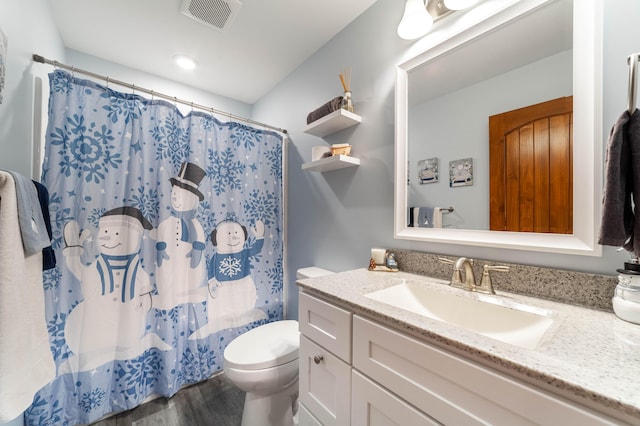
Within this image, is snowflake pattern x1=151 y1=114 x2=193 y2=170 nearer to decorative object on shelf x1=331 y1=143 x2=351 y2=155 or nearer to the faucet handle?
decorative object on shelf x1=331 y1=143 x2=351 y2=155

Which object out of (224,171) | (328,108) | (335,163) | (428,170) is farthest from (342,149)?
(224,171)

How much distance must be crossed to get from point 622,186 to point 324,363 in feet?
3.42

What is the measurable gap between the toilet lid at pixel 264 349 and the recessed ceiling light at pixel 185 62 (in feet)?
6.92

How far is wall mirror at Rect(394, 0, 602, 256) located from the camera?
76cm

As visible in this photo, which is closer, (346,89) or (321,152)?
(346,89)

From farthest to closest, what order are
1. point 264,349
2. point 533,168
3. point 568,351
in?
1. point 264,349
2. point 533,168
3. point 568,351

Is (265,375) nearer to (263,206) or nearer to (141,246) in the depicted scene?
(141,246)

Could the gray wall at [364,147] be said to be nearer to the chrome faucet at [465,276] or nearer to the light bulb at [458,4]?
the chrome faucet at [465,276]

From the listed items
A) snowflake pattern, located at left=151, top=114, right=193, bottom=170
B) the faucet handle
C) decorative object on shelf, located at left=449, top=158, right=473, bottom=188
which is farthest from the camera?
snowflake pattern, located at left=151, top=114, right=193, bottom=170

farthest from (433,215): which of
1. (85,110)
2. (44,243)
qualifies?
(85,110)

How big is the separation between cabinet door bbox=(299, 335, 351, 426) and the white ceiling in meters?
1.83

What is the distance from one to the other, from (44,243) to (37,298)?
7.9 inches

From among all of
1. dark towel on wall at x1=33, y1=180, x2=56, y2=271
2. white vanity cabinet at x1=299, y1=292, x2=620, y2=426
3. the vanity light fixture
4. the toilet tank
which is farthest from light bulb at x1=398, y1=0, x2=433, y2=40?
dark towel on wall at x1=33, y1=180, x2=56, y2=271

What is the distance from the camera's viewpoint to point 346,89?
57.8 inches
